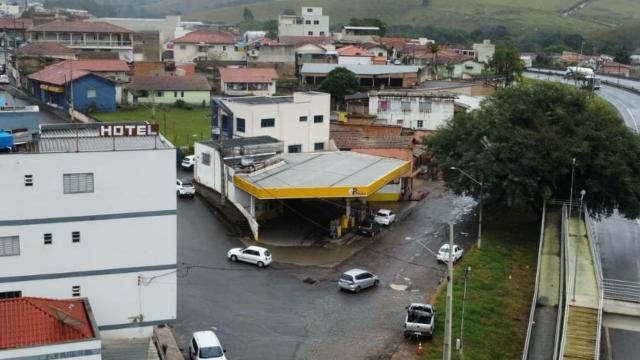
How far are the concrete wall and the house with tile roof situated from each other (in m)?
1.57

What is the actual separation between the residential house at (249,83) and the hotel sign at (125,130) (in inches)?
1780

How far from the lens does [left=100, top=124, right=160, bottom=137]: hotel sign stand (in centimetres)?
2379

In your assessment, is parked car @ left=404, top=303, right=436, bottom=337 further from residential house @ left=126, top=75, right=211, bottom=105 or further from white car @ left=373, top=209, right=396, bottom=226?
residential house @ left=126, top=75, right=211, bottom=105

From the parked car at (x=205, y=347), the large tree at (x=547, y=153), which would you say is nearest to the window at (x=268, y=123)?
the large tree at (x=547, y=153)

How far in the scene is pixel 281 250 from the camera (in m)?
32.9

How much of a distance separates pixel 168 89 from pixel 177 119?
23.4ft

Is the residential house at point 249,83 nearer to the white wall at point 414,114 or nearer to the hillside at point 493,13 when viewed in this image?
the white wall at point 414,114

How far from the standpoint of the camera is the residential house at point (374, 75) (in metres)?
72.9

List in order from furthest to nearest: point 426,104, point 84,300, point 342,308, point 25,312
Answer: point 426,104, point 342,308, point 84,300, point 25,312

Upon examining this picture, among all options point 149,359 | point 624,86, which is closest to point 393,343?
point 149,359

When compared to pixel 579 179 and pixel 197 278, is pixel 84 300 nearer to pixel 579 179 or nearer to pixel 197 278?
pixel 197 278

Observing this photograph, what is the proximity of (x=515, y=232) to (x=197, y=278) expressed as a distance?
17.7 metres

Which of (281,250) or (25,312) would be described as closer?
(25,312)

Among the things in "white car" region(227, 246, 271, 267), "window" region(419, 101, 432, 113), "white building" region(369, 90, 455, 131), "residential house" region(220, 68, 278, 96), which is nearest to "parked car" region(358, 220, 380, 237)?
"white car" region(227, 246, 271, 267)
